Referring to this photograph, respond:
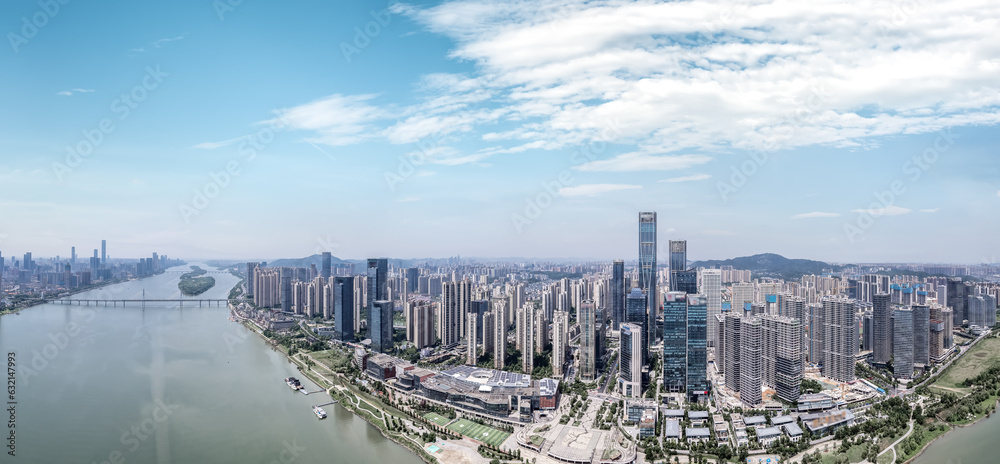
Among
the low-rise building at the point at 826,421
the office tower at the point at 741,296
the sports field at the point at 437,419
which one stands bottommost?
the sports field at the point at 437,419

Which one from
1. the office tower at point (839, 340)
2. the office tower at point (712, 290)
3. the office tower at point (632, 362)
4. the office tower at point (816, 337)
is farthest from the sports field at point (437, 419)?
the office tower at point (712, 290)

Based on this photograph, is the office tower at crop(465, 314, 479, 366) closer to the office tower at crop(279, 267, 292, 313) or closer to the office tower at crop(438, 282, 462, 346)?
the office tower at crop(438, 282, 462, 346)

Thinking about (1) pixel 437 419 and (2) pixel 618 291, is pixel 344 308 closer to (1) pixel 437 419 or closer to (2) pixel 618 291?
(1) pixel 437 419

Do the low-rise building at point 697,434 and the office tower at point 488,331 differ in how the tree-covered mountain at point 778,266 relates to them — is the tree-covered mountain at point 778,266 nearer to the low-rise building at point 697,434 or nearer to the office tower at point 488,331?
the office tower at point 488,331

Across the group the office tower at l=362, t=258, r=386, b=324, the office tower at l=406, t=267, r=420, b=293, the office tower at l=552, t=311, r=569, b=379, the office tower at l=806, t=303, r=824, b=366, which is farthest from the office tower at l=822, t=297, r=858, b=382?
the office tower at l=406, t=267, r=420, b=293

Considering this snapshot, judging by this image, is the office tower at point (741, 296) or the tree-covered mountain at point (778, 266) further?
the tree-covered mountain at point (778, 266)

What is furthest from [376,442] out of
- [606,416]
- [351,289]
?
[351,289]

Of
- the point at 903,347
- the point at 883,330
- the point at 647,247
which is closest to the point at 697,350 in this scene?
→ the point at 903,347
